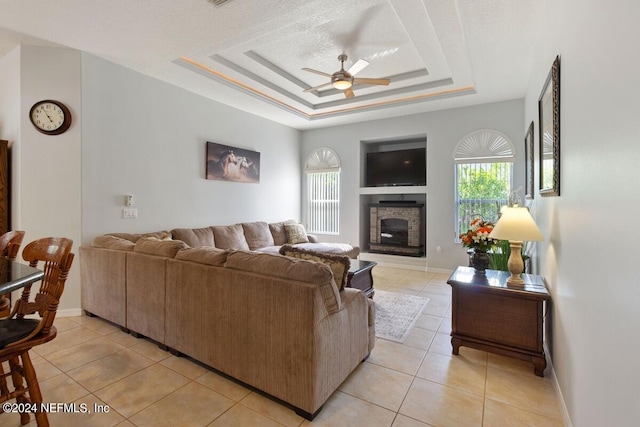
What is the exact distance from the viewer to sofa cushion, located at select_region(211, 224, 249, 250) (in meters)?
4.61

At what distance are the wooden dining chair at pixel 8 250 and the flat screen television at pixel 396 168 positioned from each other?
5.25 m

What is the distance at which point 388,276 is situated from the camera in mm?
5164

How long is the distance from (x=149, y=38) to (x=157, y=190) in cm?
189

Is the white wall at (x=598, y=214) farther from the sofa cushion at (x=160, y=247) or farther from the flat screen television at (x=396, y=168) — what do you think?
the flat screen television at (x=396, y=168)

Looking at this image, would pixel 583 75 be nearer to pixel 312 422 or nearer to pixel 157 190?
pixel 312 422

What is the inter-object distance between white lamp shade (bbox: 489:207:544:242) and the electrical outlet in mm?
4001

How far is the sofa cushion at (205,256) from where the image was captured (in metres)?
2.17

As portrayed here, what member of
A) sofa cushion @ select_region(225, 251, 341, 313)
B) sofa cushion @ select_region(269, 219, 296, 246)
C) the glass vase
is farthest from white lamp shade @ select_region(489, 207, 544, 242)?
sofa cushion @ select_region(269, 219, 296, 246)

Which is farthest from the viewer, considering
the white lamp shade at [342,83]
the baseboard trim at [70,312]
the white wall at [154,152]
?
the white lamp shade at [342,83]

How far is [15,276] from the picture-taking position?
1522 mm

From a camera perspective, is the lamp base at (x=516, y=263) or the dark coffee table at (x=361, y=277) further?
the dark coffee table at (x=361, y=277)

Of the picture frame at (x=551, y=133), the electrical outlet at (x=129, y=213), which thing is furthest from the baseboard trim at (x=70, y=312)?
the picture frame at (x=551, y=133)

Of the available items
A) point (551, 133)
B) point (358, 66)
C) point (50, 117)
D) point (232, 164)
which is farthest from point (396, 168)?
point (50, 117)

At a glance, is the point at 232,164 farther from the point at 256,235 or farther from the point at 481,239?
the point at 481,239
